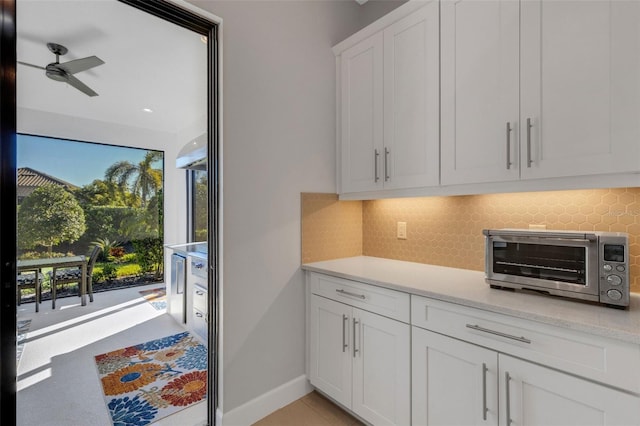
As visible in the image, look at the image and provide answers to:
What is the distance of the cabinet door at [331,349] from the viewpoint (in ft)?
5.93

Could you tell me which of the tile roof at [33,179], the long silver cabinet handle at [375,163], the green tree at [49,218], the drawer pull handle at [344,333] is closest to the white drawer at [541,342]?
the drawer pull handle at [344,333]

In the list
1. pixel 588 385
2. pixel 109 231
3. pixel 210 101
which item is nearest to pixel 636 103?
pixel 588 385

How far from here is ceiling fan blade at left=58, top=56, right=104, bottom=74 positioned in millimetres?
1370

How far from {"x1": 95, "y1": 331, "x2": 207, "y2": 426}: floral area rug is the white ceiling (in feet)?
4.98

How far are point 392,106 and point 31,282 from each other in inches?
81.9

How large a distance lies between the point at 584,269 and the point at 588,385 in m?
0.43

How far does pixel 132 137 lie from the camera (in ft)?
5.60

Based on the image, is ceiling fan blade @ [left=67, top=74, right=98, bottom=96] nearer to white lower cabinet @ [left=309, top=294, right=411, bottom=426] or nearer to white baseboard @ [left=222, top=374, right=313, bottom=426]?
white lower cabinet @ [left=309, top=294, right=411, bottom=426]

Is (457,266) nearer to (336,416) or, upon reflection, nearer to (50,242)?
(336,416)

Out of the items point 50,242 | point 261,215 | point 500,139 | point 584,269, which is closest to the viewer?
point 584,269

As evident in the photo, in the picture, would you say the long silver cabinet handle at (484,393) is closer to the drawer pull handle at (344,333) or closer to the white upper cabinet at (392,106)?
the drawer pull handle at (344,333)

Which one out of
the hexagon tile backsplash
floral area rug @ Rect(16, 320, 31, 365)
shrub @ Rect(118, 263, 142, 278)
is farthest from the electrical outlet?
floral area rug @ Rect(16, 320, 31, 365)

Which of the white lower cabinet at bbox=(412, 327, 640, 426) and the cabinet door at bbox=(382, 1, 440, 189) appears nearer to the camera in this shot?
the white lower cabinet at bbox=(412, 327, 640, 426)

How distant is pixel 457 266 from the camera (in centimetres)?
191
